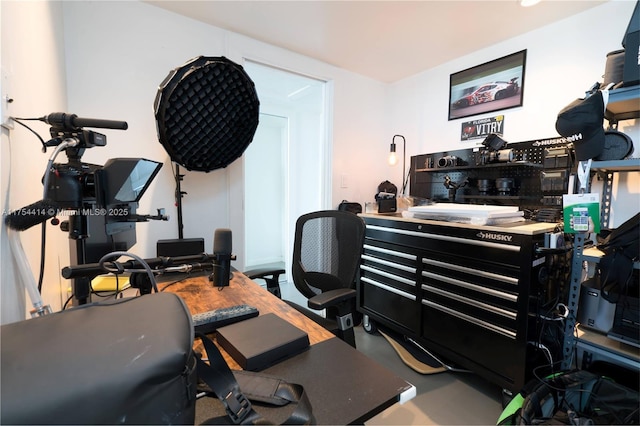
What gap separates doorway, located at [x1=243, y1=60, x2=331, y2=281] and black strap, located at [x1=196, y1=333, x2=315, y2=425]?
2.20m

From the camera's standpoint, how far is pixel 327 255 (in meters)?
1.48

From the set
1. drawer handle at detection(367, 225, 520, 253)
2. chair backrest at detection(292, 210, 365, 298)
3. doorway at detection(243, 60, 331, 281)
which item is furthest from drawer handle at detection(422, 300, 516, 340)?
doorway at detection(243, 60, 331, 281)

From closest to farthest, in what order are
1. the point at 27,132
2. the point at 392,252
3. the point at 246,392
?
the point at 246,392 < the point at 27,132 < the point at 392,252

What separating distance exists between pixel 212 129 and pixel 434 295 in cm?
173

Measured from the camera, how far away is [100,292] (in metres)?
1.12

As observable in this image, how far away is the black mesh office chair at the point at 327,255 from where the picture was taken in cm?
133

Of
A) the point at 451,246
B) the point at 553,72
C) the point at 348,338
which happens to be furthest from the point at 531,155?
the point at 348,338

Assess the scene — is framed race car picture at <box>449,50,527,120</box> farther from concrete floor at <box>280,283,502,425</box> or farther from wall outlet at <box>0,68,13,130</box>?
wall outlet at <box>0,68,13,130</box>

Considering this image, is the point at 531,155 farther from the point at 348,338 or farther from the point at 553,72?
the point at 348,338

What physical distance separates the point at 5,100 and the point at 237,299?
0.90 m

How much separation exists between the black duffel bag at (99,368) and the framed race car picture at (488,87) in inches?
103

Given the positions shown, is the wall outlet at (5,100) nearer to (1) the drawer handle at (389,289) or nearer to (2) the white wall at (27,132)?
(2) the white wall at (27,132)

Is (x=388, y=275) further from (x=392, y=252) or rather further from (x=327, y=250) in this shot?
(x=327, y=250)

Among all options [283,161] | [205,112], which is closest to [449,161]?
[205,112]
